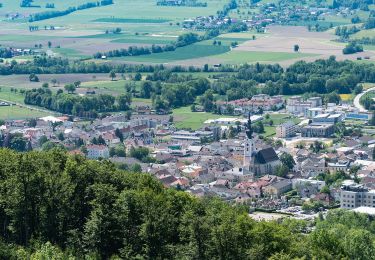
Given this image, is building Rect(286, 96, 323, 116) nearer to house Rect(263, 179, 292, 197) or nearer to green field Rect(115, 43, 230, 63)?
house Rect(263, 179, 292, 197)

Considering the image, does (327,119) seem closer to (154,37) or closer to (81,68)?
(81,68)

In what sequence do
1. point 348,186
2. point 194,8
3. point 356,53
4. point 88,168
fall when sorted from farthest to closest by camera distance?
point 194,8
point 356,53
point 348,186
point 88,168

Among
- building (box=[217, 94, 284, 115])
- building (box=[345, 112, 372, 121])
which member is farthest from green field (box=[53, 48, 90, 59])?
building (box=[345, 112, 372, 121])

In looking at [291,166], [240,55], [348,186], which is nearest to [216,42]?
[240,55]

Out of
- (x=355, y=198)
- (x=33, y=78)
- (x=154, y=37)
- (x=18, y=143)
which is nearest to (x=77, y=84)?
(x=33, y=78)

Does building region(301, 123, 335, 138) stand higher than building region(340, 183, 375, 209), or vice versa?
building region(340, 183, 375, 209)

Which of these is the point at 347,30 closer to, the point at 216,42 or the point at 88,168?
the point at 216,42

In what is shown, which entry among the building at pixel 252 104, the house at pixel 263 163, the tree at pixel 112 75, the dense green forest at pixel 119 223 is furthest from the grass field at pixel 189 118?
the dense green forest at pixel 119 223
